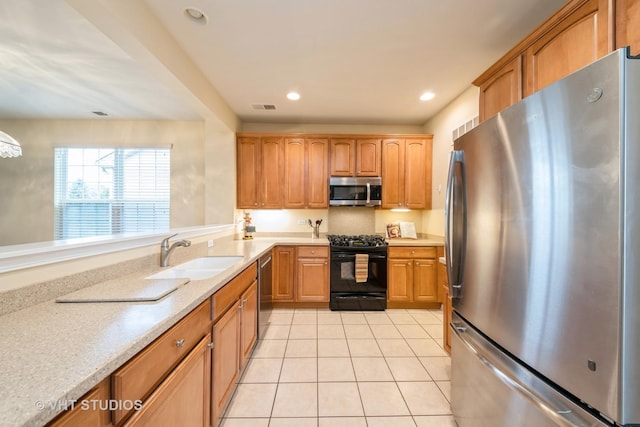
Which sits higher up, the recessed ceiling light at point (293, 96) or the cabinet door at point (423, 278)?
the recessed ceiling light at point (293, 96)

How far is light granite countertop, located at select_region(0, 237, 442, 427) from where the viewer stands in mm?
509

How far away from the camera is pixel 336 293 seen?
324cm

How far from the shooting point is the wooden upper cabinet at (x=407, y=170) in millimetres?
3615

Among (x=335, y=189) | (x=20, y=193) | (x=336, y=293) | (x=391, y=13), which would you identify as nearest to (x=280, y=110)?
(x=335, y=189)

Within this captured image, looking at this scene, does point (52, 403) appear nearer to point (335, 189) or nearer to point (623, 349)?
→ point (623, 349)

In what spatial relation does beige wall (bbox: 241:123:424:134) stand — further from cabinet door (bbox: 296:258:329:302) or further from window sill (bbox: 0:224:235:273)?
window sill (bbox: 0:224:235:273)

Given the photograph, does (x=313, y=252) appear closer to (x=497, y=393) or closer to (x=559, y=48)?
(x=497, y=393)

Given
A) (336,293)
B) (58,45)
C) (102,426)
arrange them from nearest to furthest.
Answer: (102,426), (58,45), (336,293)

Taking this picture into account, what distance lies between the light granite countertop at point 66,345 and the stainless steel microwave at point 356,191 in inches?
103

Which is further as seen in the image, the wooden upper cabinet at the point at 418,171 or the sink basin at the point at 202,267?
the wooden upper cabinet at the point at 418,171

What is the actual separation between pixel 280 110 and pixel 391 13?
1.97m

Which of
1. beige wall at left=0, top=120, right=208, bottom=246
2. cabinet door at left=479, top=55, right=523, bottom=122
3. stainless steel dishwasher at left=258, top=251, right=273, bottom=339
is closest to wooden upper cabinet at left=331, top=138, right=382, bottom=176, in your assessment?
beige wall at left=0, top=120, right=208, bottom=246

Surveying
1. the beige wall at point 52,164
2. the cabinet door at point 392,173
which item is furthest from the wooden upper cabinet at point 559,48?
the beige wall at point 52,164

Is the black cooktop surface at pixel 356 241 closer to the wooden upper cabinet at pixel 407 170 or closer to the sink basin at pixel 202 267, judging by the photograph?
the wooden upper cabinet at pixel 407 170
